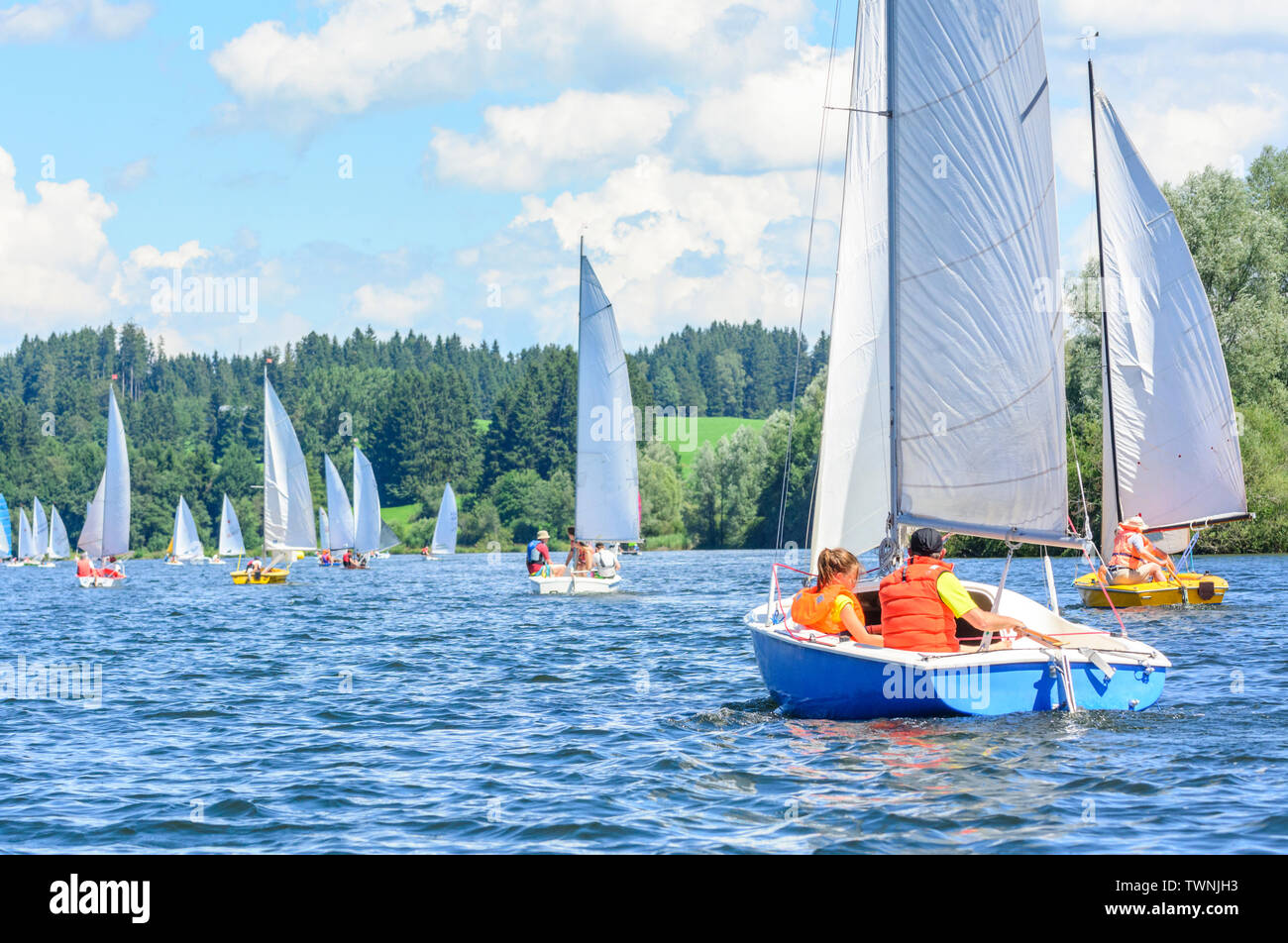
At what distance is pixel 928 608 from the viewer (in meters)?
12.6

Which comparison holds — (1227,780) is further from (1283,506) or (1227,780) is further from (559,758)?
(1283,506)

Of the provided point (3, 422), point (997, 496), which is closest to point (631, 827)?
point (997, 496)

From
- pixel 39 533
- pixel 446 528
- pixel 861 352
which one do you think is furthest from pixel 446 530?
pixel 861 352

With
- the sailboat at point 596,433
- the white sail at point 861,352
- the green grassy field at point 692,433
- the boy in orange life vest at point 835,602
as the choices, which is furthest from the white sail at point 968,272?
the green grassy field at point 692,433

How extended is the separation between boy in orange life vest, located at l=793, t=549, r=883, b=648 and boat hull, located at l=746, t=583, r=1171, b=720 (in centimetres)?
22

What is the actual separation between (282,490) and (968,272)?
4753cm

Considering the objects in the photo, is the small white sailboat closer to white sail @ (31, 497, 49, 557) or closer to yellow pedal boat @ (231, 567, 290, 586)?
white sail @ (31, 497, 49, 557)

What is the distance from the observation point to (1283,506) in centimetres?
5362

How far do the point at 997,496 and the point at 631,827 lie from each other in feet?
21.8

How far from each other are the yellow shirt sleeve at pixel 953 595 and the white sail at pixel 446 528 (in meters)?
101

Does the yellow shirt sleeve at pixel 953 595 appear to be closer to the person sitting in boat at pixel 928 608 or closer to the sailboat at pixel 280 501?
the person sitting in boat at pixel 928 608

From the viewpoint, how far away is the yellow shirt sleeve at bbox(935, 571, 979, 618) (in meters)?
12.6

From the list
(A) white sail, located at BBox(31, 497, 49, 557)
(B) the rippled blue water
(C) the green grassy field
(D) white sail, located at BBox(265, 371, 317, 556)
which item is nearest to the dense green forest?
(C) the green grassy field

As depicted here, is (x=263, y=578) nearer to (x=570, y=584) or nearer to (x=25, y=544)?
(x=570, y=584)
